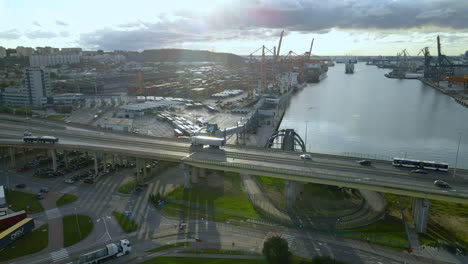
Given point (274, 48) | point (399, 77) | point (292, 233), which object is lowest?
point (292, 233)

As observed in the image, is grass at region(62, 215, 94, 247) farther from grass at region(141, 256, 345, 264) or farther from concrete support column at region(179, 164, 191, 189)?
concrete support column at region(179, 164, 191, 189)

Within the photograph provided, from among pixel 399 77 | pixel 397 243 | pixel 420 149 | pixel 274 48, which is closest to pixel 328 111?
pixel 420 149

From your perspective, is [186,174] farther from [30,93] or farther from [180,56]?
[180,56]

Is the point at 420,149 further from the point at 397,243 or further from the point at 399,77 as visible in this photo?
the point at 399,77

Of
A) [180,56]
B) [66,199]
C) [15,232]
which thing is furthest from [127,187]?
[180,56]

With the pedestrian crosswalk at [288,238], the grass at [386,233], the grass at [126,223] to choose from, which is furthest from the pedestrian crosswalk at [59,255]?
the grass at [386,233]

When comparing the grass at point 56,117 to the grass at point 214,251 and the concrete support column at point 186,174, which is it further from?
the grass at point 214,251

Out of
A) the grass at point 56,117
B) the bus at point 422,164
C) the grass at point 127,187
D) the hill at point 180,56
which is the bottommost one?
the grass at point 127,187
